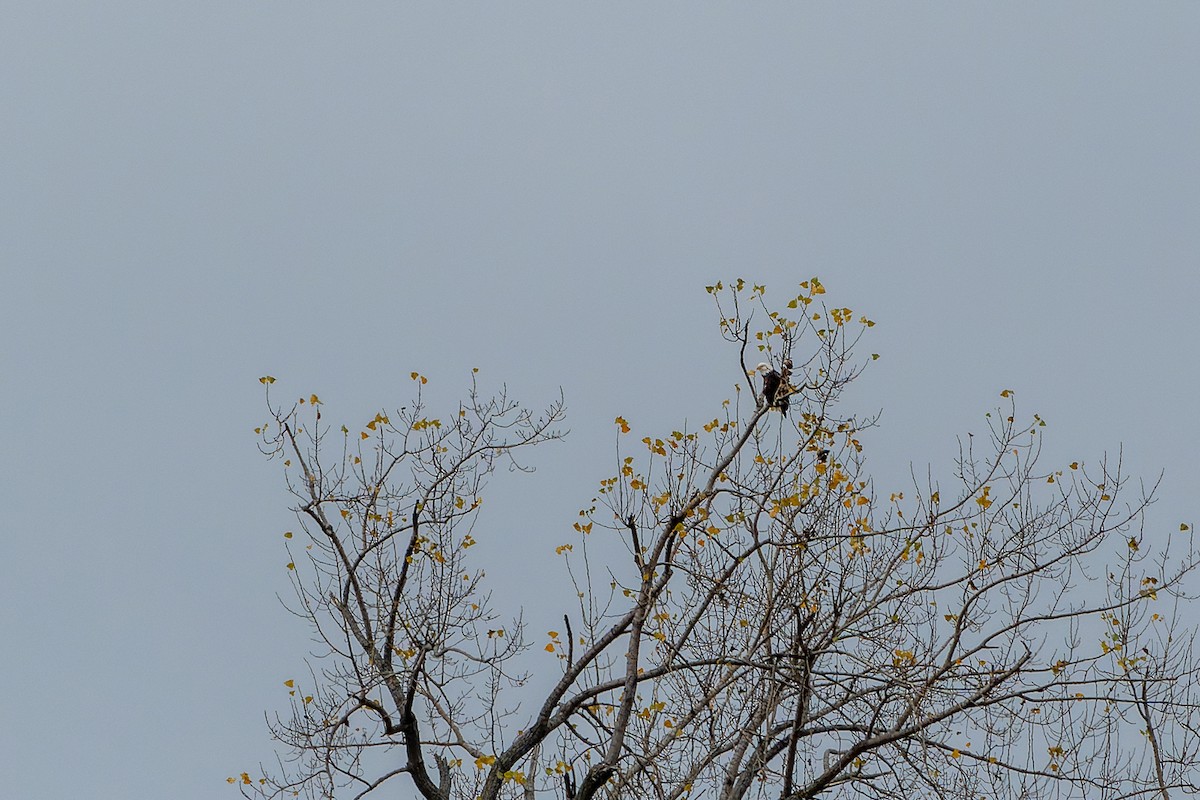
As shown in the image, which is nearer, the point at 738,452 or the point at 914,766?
the point at 914,766

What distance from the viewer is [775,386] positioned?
8453 mm

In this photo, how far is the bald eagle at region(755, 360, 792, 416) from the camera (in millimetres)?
8336

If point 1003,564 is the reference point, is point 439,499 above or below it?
above

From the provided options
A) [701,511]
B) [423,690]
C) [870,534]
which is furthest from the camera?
[423,690]

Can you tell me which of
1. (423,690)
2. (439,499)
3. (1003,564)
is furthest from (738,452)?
(423,690)

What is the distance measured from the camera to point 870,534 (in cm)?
768

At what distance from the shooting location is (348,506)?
33.6 ft

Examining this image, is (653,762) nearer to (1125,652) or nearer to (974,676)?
(974,676)

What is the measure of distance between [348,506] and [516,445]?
1.59 m

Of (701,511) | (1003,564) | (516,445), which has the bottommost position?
(1003,564)

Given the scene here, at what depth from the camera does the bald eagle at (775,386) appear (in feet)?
27.3

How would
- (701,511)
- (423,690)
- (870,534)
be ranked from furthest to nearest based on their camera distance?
1. (423,690)
2. (701,511)
3. (870,534)

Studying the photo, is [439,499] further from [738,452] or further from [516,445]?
[738,452]

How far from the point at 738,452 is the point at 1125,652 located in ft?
9.90
